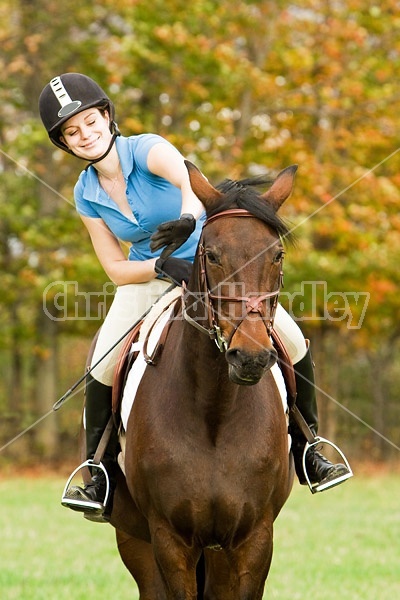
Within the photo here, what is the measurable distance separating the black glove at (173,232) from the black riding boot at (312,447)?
1625 mm

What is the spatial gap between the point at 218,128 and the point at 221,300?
17.3 metres

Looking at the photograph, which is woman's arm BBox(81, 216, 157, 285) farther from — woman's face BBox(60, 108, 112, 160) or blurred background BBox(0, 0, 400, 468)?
blurred background BBox(0, 0, 400, 468)

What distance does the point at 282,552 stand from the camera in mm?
10227

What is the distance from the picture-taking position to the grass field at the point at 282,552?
26.2 feet

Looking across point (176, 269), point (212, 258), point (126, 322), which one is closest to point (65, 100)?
point (176, 269)

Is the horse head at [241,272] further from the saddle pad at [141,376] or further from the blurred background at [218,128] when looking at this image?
the blurred background at [218,128]

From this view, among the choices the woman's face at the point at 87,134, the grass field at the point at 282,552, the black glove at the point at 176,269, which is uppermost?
the woman's face at the point at 87,134

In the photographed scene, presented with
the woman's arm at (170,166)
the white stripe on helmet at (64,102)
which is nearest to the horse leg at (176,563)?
the woman's arm at (170,166)

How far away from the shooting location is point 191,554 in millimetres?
4832

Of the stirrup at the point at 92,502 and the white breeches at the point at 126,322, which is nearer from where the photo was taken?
the stirrup at the point at 92,502

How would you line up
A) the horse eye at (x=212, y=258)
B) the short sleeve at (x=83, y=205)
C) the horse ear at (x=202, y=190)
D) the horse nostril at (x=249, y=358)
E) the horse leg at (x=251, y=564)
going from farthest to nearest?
the short sleeve at (x=83, y=205)
the horse leg at (x=251, y=564)
the horse ear at (x=202, y=190)
the horse eye at (x=212, y=258)
the horse nostril at (x=249, y=358)

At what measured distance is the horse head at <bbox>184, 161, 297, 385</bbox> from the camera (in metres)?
3.94

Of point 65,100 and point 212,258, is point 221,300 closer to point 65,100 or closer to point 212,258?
point 212,258

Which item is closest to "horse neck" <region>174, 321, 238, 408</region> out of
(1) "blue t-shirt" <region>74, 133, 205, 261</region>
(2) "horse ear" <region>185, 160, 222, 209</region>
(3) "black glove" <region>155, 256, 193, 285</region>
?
(3) "black glove" <region>155, 256, 193, 285</region>
